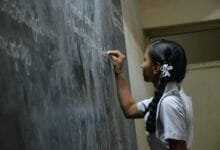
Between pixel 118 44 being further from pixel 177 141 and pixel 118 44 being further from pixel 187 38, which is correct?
pixel 187 38

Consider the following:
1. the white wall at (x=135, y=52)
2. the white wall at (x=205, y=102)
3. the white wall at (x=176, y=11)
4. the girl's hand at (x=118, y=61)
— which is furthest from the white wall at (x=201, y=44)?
the girl's hand at (x=118, y=61)

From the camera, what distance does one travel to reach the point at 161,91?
1.85m

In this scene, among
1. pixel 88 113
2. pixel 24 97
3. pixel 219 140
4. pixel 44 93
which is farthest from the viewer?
pixel 219 140

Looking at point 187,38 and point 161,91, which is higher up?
point 187,38

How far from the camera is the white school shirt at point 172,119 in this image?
5.61 ft

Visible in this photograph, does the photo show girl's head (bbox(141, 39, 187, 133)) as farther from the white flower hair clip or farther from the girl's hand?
the girl's hand

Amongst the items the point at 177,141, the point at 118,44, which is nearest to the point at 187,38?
the point at 118,44

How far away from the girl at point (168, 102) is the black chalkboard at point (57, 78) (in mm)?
252

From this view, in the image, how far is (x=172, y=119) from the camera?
1718 mm

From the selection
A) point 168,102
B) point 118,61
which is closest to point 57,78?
point 168,102

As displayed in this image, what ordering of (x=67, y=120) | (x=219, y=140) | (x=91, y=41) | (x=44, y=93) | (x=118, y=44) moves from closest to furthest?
(x=44, y=93)
(x=67, y=120)
(x=91, y=41)
(x=118, y=44)
(x=219, y=140)

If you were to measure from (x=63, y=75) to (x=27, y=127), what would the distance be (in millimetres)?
390

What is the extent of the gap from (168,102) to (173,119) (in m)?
0.07

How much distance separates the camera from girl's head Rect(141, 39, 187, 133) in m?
1.83
